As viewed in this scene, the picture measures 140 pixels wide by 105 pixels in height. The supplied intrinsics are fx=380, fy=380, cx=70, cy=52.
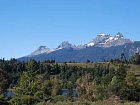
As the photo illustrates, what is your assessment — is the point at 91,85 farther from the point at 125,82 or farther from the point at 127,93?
the point at 125,82

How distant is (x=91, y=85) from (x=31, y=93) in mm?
32249

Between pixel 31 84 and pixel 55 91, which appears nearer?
pixel 31 84

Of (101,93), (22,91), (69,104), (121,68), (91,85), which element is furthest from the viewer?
(121,68)

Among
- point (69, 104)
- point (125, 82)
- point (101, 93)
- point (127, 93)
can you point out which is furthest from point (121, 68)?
point (69, 104)

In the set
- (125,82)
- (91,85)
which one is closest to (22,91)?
(91,85)

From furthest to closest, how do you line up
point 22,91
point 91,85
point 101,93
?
point 91,85 → point 101,93 → point 22,91

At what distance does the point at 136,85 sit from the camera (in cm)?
14562

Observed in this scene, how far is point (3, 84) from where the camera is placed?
441ft

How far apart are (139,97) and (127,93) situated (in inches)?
153

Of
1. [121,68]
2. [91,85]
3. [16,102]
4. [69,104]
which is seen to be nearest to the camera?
[69,104]

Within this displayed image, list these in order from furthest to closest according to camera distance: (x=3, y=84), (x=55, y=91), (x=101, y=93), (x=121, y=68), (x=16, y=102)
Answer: (x=121, y=68) → (x=55, y=91) → (x=3, y=84) → (x=101, y=93) → (x=16, y=102)

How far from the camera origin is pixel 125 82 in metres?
146

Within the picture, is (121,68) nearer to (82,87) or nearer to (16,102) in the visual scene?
(82,87)

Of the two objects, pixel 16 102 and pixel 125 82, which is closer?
pixel 16 102
